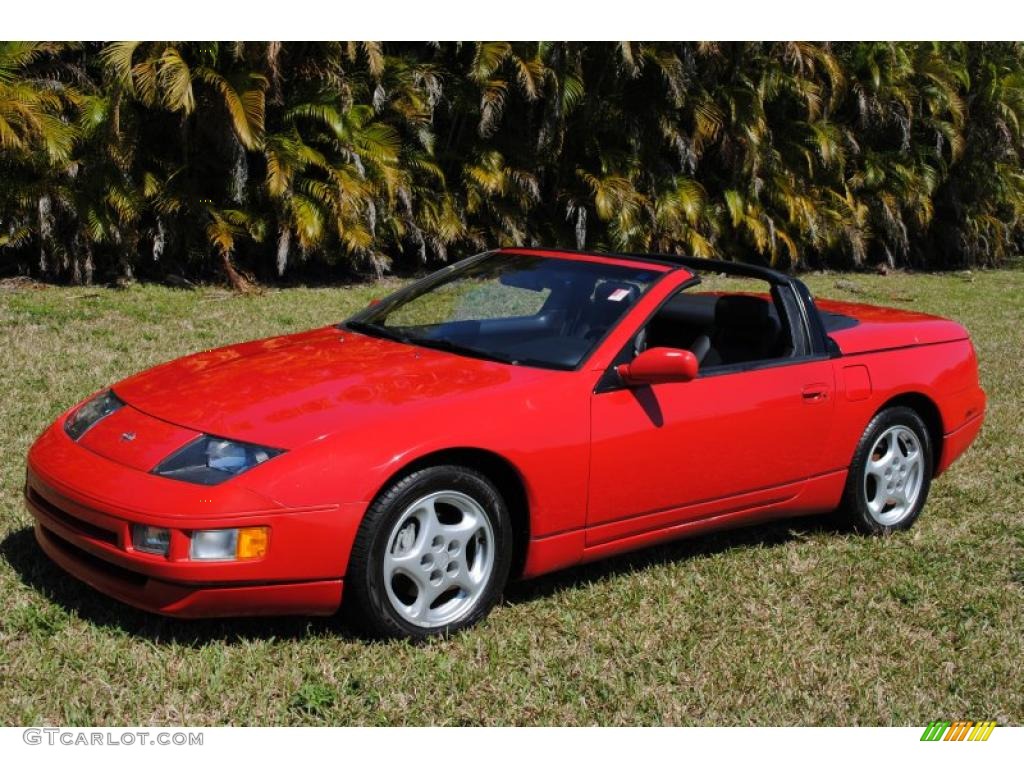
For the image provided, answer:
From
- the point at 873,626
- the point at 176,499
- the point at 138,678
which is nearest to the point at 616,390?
the point at 873,626

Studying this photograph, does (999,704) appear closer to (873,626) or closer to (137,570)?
(873,626)

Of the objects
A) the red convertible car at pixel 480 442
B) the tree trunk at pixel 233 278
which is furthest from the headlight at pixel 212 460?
the tree trunk at pixel 233 278

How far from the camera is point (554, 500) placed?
14.6ft

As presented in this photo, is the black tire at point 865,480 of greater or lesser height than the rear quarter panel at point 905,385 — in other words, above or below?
below

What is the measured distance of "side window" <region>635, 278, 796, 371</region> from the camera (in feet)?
17.8

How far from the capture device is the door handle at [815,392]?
5289 mm

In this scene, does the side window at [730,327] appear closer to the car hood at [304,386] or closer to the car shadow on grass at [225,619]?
the car shadow on grass at [225,619]

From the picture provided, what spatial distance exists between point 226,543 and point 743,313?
279cm

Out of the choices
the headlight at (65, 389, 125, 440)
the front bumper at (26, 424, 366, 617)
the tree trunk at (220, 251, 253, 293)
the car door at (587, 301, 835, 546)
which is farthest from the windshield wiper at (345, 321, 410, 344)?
the tree trunk at (220, 251, 253, 293)

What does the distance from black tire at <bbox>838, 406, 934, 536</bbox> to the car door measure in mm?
314

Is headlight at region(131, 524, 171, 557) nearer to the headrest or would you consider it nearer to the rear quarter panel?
the headrest

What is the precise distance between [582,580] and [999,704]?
1.67 m

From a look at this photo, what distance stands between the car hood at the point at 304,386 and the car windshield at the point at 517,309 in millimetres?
146

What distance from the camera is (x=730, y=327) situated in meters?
5.57
